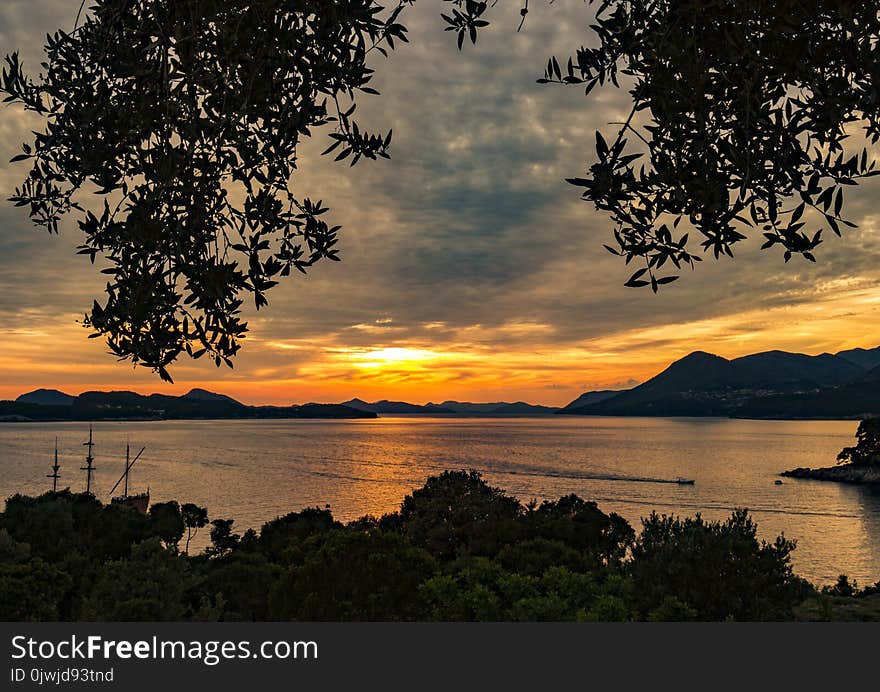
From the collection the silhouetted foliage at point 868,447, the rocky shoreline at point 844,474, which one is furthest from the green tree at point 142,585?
the silhouetted foliage at point 868,447

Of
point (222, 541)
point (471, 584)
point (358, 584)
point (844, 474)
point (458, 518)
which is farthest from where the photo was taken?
point (844, 474)

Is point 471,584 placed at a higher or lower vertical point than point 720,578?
higher

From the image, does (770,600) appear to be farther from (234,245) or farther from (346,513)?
(346,513)

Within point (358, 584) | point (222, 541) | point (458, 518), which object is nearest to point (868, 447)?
point (458, 518)

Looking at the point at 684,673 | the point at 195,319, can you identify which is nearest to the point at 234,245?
the point at 195,319

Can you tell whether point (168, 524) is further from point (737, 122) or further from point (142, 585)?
point (737, 122)

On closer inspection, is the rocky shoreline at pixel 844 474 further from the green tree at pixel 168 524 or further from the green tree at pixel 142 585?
the green tree at pixel 142 585

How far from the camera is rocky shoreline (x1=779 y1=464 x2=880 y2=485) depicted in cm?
13612

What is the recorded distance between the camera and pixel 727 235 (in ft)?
16.5

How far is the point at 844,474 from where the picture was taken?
14100 cm

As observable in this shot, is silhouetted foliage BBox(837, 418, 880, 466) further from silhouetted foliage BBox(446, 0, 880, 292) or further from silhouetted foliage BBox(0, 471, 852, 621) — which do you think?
silhouetted foliage BBox(446, 0, 880, 292)

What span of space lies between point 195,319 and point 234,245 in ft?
2.47

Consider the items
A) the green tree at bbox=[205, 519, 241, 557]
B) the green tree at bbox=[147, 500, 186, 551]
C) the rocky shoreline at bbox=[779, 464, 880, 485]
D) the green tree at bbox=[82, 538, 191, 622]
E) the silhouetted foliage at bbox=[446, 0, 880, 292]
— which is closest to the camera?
the silhouetted foliage at bbox=[446, 0, 880, 292]

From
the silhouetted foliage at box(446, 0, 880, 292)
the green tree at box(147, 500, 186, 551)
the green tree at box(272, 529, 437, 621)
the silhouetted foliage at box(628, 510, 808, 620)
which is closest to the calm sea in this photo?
the green tree at box(147, 500, 186, 551)
